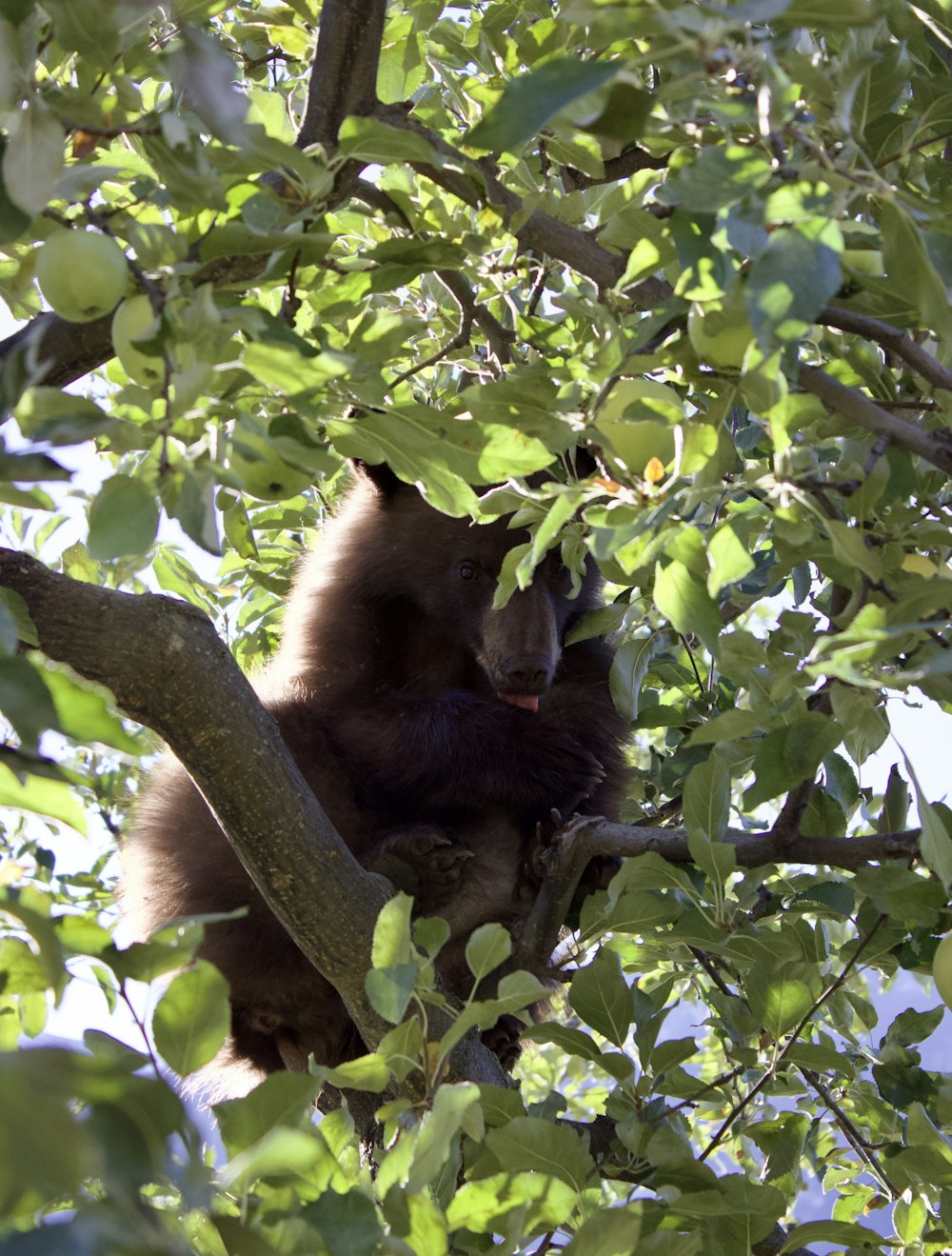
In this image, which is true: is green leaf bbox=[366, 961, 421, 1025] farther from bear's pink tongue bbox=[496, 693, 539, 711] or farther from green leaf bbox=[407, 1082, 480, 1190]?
bear's pink tongue bbox=[496, 693, 539, 711]

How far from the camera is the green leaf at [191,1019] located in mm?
1434

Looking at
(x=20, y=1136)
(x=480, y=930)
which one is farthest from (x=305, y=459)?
(x=20, y=1136)

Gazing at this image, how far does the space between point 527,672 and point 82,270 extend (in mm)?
2211

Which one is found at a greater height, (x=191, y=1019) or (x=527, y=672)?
(x=191, y=1019)

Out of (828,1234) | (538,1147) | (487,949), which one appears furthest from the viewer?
(828,1234)

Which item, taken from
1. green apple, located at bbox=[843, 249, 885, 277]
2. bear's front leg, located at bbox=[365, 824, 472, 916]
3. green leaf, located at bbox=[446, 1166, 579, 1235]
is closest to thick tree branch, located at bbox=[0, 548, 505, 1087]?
bear's front leg, located at bbox=[365, 824, 472, 916]

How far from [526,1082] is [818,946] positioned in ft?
13.9

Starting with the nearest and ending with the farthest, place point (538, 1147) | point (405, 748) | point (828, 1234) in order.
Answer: point (538, 1147), point (828, 1234), point (405, 748)

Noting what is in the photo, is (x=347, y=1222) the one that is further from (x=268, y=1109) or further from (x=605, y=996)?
(x=605, y=996)

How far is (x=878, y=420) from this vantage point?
1810mm

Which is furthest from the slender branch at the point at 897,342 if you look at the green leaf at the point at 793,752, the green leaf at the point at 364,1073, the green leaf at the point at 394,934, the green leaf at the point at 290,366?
the green leaf at the point at 364,1073

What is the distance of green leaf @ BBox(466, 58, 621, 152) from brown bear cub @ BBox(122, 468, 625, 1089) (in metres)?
1.85

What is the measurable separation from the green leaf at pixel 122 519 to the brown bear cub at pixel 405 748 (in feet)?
6.01

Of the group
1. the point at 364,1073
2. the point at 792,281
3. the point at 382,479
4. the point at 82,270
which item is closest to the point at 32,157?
the point at 82,270
